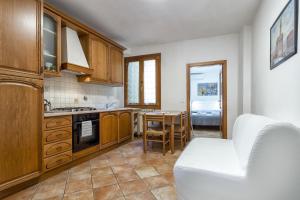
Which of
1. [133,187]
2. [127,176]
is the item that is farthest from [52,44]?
[133,187]

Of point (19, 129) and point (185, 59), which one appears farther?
point (185, 59)

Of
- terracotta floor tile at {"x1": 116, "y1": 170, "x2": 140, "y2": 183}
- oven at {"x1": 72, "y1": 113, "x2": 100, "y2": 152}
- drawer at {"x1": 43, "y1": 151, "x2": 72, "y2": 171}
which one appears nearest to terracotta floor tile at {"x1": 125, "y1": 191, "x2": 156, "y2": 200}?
terracotta floor tile at {"x1": 116, "y1": 170, "x2": 140, "y2": 183}

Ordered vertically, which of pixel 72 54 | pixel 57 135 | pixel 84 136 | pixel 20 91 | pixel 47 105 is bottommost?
pixel 84 136

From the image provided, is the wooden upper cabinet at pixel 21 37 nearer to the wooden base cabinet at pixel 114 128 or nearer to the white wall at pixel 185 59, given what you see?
the wooden base cabinet at pixel 114 128

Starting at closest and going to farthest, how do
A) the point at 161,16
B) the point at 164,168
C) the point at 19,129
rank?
the point at 19,129 → the point at 164,168 → the point at 161,16

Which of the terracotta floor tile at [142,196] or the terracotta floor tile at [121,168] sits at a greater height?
the terracotta floor tile at [142,196]

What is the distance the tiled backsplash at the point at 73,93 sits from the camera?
2.86 meters

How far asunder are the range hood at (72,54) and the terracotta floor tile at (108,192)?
72.2 inches

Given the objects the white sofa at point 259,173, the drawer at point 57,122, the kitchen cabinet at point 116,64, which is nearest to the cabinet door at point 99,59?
the kitchen cabinet at point 116,64

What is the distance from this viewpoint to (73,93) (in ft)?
10.7

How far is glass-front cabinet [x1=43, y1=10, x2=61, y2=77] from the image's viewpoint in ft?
8.24

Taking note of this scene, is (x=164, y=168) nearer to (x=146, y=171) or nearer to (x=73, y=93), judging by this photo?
(x=146, y=171)

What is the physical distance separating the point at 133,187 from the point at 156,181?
304mm

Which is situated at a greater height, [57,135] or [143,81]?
[143,81]
